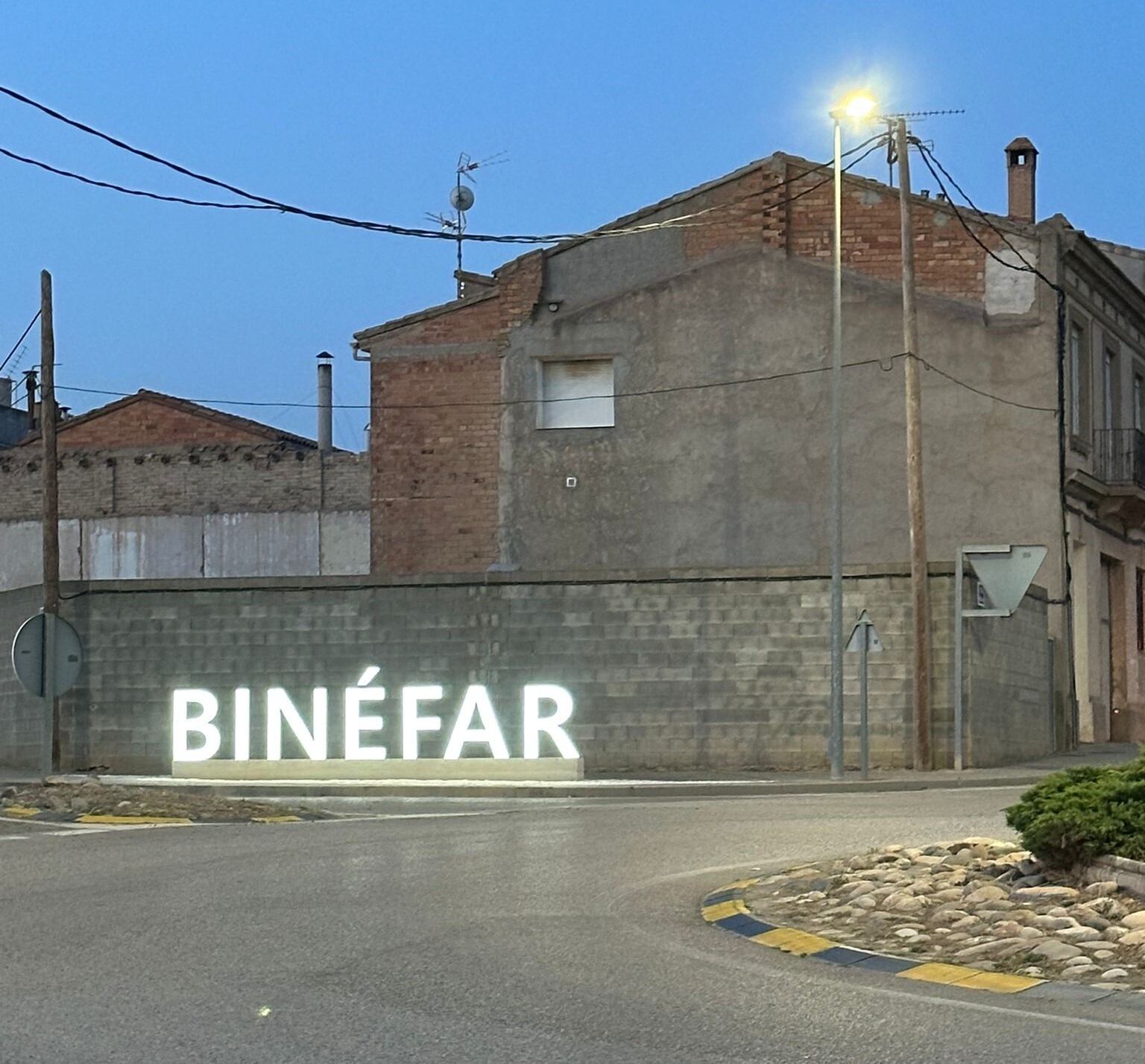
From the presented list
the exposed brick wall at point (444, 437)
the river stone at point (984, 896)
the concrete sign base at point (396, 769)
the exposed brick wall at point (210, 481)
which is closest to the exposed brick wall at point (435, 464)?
the exposed brick wall at point (444, 437)

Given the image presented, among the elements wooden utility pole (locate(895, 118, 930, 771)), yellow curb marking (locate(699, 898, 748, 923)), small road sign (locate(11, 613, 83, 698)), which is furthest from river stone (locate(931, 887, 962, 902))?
wooden utility pole (locate(895, 118, 930, 771))

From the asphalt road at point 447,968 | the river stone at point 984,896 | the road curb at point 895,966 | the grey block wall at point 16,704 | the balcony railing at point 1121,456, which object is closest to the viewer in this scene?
the asphalt road at point 447,968

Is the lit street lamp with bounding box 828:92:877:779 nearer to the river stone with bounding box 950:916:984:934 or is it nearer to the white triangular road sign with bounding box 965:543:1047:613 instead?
the white triangular road sign with bounding box 965:543:1047:613

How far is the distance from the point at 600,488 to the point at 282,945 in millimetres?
24159

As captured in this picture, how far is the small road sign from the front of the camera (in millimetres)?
22875

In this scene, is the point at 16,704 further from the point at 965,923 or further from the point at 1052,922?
the point at 1052,922

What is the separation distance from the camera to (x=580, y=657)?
2667 cm

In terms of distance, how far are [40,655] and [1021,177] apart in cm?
2097

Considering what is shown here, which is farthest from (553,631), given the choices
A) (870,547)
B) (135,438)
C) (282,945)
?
(135,438)

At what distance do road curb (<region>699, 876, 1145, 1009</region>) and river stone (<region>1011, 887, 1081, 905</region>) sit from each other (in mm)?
1112

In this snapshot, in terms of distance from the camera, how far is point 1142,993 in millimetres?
7641

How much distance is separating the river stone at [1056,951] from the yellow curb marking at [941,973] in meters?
0.33

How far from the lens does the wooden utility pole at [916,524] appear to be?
25.2m

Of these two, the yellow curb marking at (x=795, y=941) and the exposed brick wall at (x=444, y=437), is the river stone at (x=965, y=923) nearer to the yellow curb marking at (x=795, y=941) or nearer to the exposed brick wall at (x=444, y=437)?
the yellow curb marking at (x=795, y=941)
